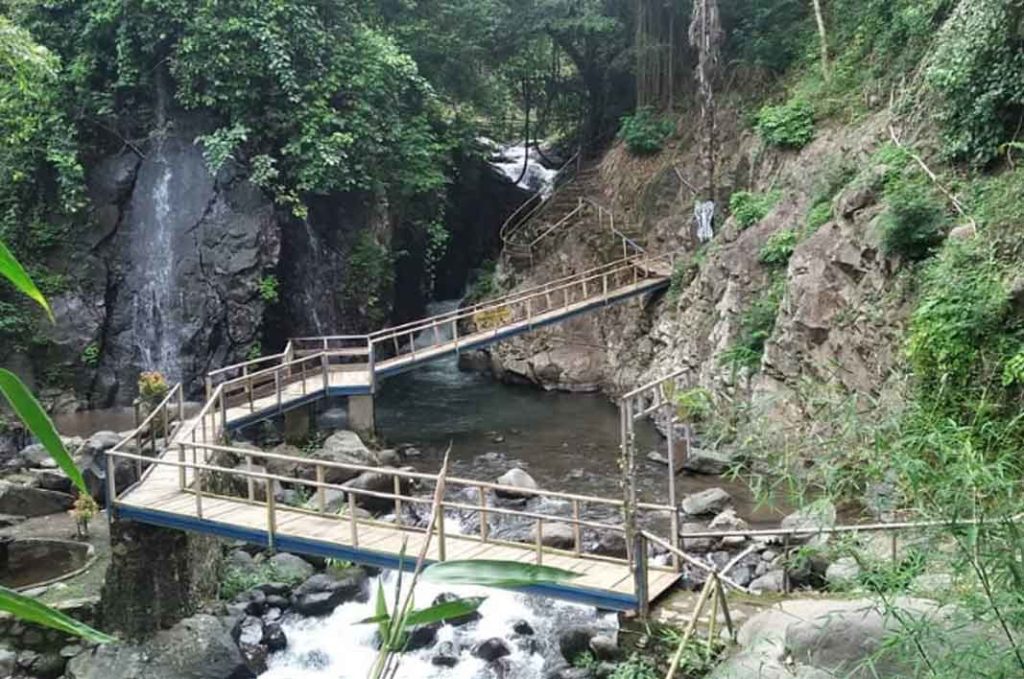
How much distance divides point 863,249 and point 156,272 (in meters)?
13.1

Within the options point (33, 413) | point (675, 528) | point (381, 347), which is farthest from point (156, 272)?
point (33, 413)

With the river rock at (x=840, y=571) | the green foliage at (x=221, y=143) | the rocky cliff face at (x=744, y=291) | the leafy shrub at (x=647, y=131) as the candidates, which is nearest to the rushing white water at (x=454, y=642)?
the river rock at (x=840, y=571)

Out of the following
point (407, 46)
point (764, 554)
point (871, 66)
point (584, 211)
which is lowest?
point (764, 554)

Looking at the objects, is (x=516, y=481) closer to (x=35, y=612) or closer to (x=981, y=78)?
(x=981, y=78)

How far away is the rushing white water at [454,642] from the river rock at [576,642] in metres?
0.28

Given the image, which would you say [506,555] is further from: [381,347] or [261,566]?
[381,347]

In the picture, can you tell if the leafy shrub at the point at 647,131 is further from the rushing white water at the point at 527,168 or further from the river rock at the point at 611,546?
the river rock at the point at 611,546

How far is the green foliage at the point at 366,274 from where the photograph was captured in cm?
1923

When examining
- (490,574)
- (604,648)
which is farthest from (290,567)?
(490,574)

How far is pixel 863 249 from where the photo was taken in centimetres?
1177

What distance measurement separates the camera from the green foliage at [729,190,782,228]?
15.9 metres

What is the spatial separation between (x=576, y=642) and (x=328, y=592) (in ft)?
10.9

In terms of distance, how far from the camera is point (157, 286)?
17625 millimetres

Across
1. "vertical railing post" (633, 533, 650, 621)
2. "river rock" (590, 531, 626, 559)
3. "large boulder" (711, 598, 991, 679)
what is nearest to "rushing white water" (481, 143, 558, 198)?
"river rock" (590, 531, 626, 559)
